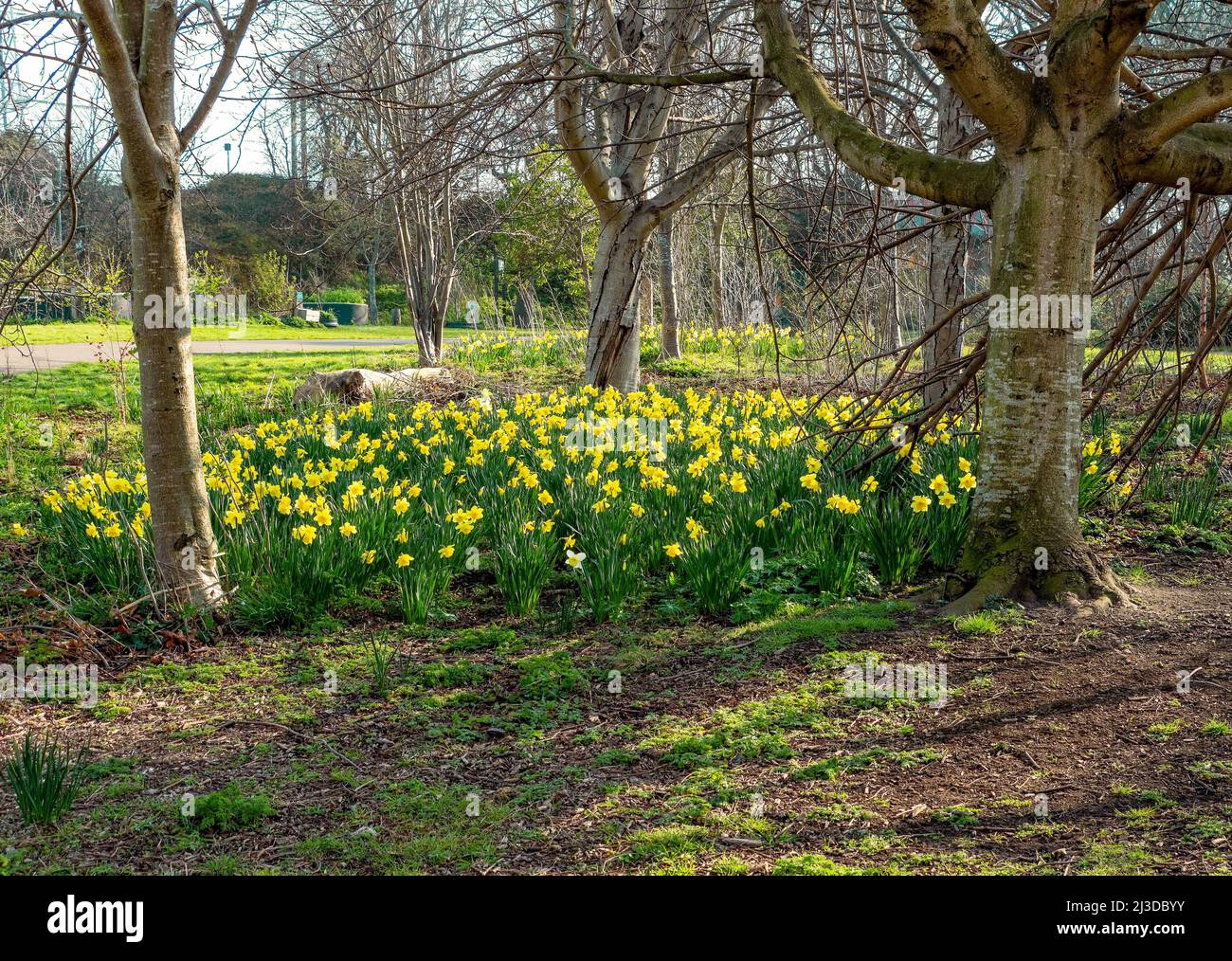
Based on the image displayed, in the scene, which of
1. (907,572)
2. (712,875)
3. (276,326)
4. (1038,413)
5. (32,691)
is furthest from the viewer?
(276,326)

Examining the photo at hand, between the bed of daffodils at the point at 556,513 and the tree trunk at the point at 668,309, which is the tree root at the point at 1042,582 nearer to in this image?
the bed of daffodils at the point at 556,513

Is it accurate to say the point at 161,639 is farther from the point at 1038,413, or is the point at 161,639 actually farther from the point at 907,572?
the point at 1038,413

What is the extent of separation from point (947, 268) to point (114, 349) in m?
10.6

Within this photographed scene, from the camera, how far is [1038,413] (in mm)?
4145

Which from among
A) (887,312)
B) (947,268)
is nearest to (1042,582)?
(947,268)

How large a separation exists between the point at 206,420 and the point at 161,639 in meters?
4.08

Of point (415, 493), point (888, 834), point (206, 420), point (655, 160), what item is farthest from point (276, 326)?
point (888, 834)

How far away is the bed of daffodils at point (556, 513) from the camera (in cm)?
469

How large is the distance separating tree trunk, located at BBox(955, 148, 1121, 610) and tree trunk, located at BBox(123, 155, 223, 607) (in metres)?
3.34

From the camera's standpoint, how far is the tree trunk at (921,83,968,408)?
6664 mm

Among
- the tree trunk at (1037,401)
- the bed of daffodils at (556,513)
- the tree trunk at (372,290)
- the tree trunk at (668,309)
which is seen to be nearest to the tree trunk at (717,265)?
the tree trunk at (668,309)

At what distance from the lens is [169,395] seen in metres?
4.30

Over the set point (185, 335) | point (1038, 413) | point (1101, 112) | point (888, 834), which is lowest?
point (888, 834)

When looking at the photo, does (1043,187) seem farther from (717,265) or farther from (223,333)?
(223,333)
